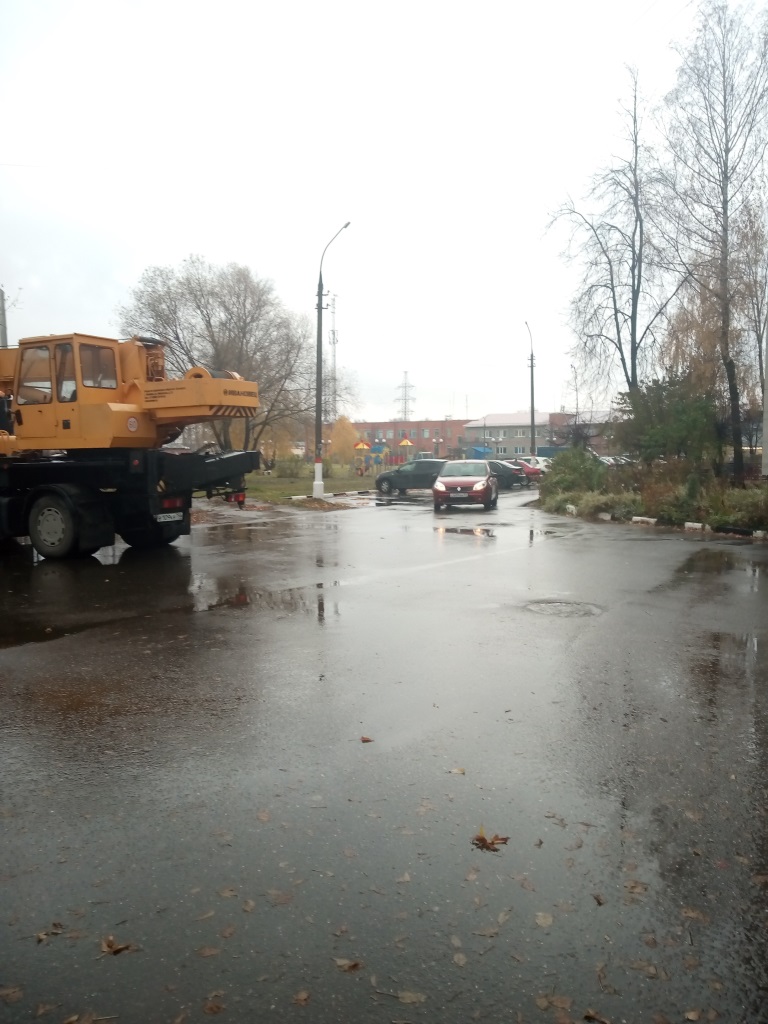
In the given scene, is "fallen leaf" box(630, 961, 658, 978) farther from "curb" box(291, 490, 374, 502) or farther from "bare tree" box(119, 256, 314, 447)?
"bare tree" box(119, 256, 314, 447)

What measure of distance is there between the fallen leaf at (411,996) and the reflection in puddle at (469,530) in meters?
14.6

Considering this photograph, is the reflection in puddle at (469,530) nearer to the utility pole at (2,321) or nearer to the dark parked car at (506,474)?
the utility pole at (2,321)

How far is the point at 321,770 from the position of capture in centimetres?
454

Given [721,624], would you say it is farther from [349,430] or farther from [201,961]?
[349,430]

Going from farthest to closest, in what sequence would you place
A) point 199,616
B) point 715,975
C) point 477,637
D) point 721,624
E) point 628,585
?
point 628,585
point 199,616
point 721,624
point 477,637
point 715,975

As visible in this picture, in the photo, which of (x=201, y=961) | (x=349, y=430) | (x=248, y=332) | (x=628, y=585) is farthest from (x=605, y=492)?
(x=349, y=430)

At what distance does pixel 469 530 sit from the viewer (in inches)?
725

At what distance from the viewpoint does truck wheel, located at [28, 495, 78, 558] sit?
1286cm

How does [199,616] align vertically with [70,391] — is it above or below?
below

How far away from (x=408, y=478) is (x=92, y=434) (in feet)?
76.7

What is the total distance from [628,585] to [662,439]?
44.5 ft

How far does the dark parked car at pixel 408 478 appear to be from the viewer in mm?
35438

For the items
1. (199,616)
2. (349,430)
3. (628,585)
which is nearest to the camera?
(199,616)

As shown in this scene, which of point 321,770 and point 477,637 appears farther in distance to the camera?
point 477,637
